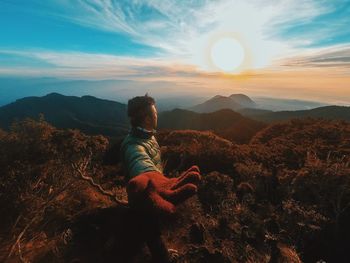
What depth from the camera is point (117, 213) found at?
15.9 feet

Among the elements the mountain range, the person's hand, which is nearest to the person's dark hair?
the person's hand

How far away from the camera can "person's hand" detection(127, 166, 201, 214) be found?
2.15m

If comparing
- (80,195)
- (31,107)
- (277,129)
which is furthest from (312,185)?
(31,107)

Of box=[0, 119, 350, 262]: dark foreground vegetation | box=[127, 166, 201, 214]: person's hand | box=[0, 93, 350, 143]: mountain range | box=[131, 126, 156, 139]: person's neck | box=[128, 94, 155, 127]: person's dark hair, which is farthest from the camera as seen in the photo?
box=[0, 93, 350, 143]: mountain range

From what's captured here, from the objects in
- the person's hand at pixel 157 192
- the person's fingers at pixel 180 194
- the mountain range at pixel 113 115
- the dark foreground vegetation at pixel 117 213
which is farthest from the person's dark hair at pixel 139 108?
the mountain range at pixel 113 115

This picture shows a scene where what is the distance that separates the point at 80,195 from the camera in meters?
6.02

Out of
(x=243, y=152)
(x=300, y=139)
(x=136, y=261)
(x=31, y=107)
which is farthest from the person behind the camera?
(x=31, y=107)

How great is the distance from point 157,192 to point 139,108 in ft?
3.96

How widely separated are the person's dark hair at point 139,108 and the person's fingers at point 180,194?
3.59ft

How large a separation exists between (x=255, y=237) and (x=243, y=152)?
9485mm

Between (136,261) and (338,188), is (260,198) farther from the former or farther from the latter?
(136,261)

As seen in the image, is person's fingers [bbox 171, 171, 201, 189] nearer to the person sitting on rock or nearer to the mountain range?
the person sitting on rock

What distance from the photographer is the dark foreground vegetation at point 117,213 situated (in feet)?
13.7

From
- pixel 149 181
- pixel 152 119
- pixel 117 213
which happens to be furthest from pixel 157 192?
pixel 117 213
